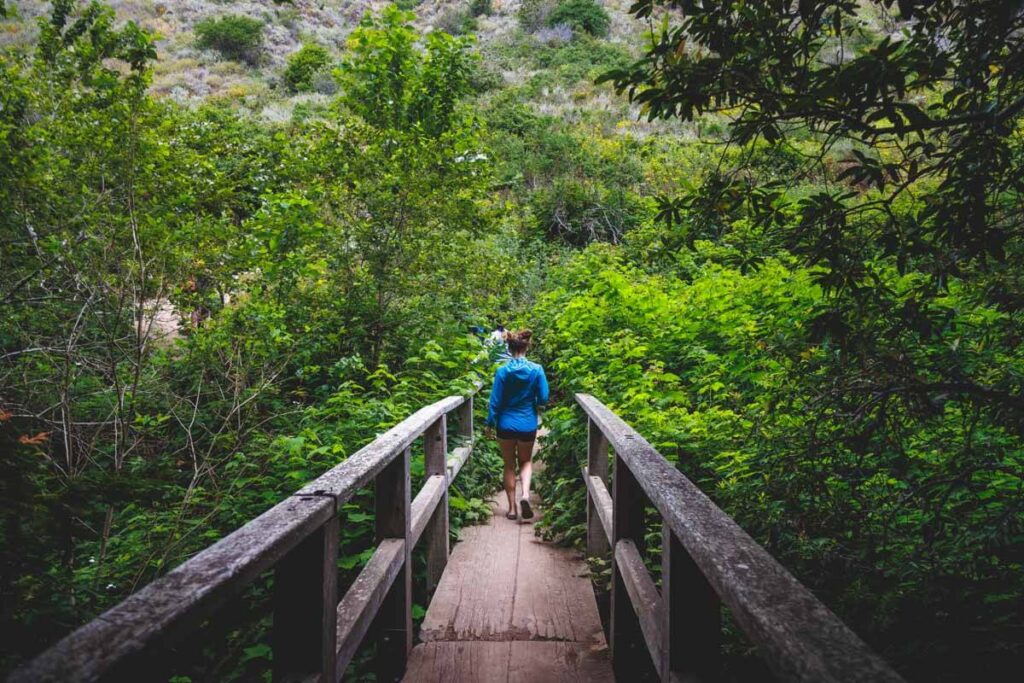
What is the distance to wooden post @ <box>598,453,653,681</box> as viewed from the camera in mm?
2814

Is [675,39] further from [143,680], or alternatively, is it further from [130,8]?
[130,8]

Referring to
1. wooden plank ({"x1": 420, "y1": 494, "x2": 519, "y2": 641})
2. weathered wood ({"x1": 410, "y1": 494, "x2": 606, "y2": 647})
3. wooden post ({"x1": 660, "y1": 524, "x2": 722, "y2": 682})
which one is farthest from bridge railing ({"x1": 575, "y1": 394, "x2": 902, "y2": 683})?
wooden plank ({"x1": 420, "y1": 494, "x2": 519, "y2": 641})

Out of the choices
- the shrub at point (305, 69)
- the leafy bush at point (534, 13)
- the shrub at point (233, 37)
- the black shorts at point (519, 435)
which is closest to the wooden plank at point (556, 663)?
the black shorts at point (519, 435)

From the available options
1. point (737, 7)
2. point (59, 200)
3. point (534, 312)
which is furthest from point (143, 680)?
point (534, 312)

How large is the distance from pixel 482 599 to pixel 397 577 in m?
1.04

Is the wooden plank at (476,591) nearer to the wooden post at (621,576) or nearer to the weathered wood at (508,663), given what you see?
the weathered wood at (508,663)

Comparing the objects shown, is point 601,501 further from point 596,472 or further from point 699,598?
point 699,598

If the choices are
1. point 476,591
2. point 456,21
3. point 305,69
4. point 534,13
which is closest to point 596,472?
point 476,591

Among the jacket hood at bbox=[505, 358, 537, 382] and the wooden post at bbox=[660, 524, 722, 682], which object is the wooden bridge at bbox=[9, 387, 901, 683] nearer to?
the wooden post at bbox=[660, 524, 722, 682]

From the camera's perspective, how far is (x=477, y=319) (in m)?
8.58

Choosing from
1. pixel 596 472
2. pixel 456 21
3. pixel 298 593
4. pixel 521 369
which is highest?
pixel 456 21

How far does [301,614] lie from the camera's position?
1.64 meters

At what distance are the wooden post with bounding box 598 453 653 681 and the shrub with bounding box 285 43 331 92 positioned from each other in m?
36.2

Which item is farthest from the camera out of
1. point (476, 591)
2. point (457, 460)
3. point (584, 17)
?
point (584, 17)
